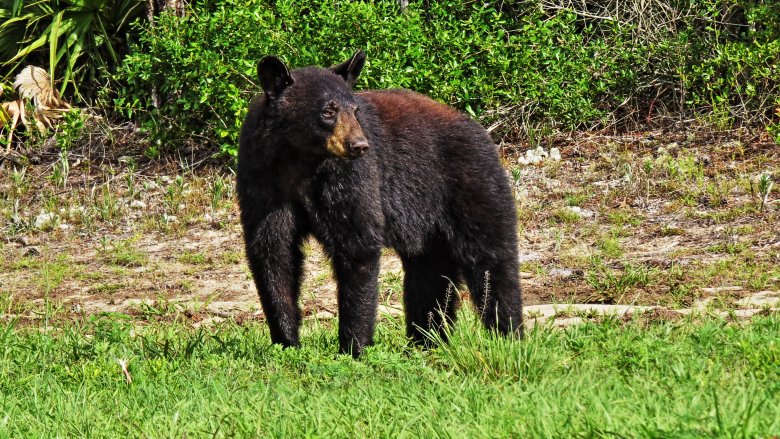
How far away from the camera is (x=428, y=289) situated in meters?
7.09

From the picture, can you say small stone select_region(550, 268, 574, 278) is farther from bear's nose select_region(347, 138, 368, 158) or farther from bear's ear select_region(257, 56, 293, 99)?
bear's ear select_region(257, 56, 293, 99)

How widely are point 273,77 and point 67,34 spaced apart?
7.53 metres

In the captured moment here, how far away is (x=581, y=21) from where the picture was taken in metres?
12.8

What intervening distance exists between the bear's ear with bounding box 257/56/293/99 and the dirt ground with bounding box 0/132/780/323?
2.12m

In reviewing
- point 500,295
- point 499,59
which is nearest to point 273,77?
point 500,295

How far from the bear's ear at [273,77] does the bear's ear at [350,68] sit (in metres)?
0.42

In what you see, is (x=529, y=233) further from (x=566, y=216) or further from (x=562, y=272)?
(x=562, y=272)

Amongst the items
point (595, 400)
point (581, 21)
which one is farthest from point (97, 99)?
point (595, 400)

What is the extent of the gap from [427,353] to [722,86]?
6.96 metres

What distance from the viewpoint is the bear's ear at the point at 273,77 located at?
20.6 feet

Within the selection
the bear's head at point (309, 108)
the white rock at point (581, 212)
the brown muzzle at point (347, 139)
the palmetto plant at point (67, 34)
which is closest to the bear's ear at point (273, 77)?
the bear's head at point (309, 108)

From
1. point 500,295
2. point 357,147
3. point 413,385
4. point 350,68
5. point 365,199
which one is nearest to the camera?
point 413,385

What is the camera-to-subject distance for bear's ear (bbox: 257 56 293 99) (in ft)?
20.6

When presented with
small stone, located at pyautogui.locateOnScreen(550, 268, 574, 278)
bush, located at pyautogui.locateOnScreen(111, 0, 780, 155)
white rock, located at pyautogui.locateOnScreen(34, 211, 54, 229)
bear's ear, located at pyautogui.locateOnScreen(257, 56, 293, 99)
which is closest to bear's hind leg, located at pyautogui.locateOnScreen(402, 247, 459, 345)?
bear's ear, located at pyautogui.locateOnScreen(257, 56, 293, 99)
